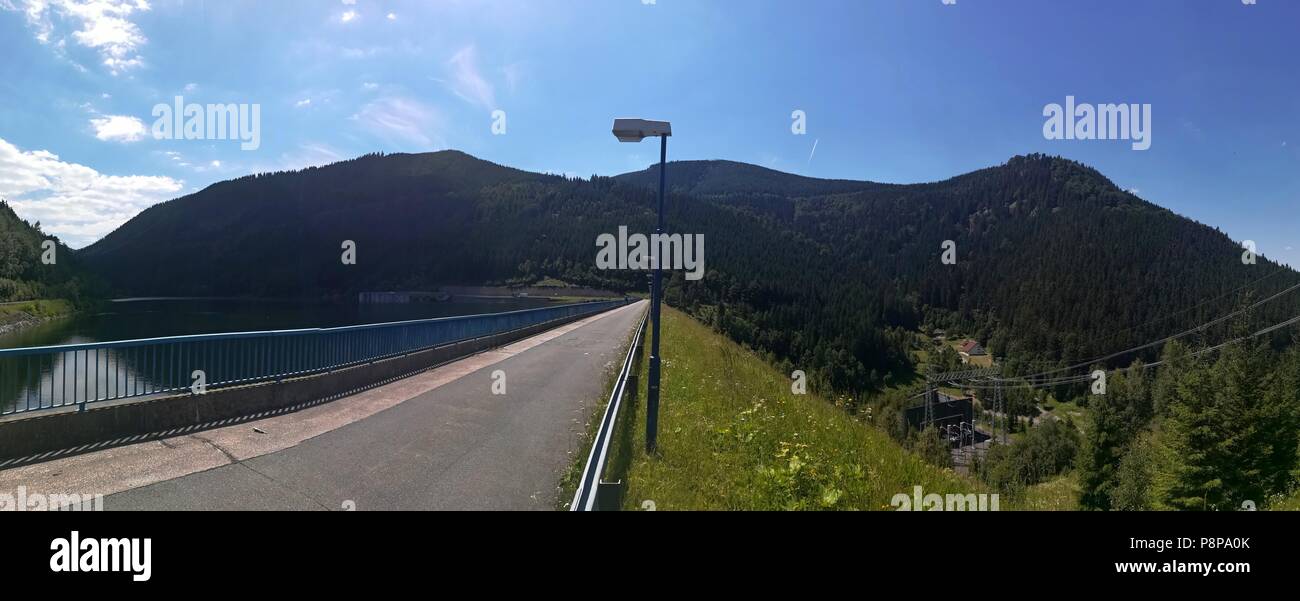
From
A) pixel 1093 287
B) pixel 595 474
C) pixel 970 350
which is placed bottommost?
pixel 970 350

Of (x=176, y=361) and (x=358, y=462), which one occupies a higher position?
(x=176, y=361)

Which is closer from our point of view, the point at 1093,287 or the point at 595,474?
the point at 595,474

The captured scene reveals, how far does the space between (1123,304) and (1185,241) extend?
64.8 m

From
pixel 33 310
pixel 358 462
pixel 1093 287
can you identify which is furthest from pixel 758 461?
pixel 1093 287

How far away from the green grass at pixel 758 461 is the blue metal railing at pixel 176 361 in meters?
6.28

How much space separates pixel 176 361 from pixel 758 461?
29.2 ft

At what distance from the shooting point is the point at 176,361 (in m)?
8.29

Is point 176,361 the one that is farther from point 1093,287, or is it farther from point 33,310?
point 1093,287

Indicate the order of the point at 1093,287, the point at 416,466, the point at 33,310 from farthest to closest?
1. the point at 1093,287
2. the point at 33,310
3. the point at 416,466

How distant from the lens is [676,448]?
8016 millimetres

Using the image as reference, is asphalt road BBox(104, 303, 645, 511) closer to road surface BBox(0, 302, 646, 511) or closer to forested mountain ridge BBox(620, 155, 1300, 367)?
road surface BBox(0, 302, 646, 511)

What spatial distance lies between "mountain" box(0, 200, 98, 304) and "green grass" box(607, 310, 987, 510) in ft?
340
